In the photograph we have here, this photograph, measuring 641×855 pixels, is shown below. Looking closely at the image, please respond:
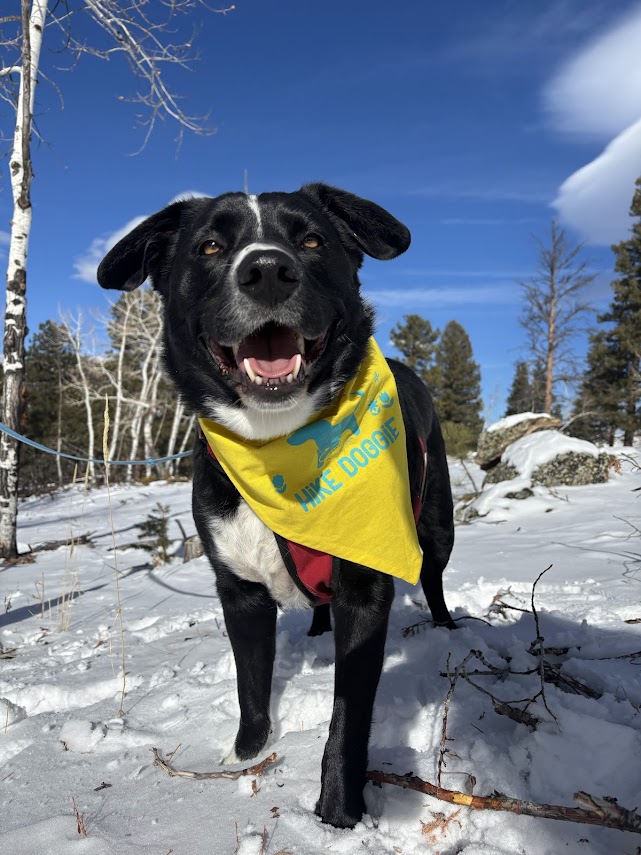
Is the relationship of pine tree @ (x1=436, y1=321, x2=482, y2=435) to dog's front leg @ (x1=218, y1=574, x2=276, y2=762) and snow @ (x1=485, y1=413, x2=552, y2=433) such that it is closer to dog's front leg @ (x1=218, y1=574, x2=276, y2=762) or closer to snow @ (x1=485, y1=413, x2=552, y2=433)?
snow @ (x1=485, y1=413, x2=552, y2=433)

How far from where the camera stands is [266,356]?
7.02 ft

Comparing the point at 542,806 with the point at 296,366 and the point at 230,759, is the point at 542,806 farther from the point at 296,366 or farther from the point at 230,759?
the point at 296,366

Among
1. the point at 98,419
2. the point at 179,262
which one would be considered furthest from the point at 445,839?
the point at 98,419

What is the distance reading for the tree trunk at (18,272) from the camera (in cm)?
682

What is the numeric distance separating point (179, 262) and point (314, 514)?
50.8 inches

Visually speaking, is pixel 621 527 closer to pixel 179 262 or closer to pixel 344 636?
pixel 344 636

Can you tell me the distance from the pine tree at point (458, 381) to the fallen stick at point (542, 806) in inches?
1499

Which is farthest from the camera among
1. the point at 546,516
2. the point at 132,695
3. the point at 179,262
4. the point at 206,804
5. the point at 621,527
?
the point at 546,516

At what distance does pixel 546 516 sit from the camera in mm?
6941

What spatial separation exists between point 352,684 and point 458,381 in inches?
1605

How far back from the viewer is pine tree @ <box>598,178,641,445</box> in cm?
2877

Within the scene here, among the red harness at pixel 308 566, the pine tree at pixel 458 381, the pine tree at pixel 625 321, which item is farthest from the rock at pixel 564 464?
the pine tree at pixel 458 381

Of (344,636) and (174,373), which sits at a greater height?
(174,373)

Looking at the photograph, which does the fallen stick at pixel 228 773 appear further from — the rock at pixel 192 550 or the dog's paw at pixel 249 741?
the rock at pixel 192 550
